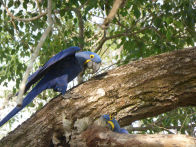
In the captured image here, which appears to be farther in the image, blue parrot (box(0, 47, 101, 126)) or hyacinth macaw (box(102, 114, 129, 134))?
blue parrot (box(0, 47, 101, 126))

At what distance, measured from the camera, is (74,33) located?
16.3 ft

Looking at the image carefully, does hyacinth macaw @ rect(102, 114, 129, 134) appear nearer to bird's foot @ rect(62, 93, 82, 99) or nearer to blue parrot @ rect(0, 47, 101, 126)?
bird's foot @ rect(62, 93, 82, 99)

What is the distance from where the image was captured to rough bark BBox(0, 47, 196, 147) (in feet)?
8.08

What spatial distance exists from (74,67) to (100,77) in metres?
0.65

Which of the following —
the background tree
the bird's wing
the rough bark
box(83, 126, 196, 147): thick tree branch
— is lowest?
box(83, 126, 196, 147): thick tree branch

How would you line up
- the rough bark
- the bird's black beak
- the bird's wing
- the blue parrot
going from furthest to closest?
the bird's black beak → the blue parrot → the bird's wing → the rough bark

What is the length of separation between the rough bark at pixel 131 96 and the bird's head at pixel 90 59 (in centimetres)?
58

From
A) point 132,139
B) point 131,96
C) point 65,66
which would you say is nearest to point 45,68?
point 65,66

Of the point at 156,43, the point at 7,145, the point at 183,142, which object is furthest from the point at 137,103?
the point at 156,43

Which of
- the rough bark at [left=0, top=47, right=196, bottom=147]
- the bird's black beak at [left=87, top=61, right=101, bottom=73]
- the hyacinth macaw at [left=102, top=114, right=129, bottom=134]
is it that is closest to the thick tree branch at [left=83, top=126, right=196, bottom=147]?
the hyacinth macaw at [left=102, top=114, right=129, bottom=134]

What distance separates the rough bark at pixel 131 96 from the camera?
2.46m

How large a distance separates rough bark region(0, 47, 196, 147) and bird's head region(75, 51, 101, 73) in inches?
22.7

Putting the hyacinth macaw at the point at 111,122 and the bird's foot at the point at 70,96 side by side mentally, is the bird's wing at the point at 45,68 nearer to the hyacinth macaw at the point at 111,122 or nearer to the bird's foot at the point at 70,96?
the bird's foot at the point at 70,96

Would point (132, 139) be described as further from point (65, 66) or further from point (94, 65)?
point (65, 66)
